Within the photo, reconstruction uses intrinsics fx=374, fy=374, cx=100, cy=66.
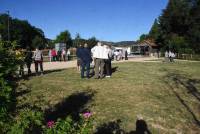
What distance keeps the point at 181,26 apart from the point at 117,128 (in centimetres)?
6681

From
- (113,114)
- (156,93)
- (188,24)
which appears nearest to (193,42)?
(188,24)

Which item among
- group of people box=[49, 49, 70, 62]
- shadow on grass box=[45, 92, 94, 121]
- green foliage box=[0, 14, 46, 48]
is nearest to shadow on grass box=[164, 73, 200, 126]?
shadow on grass box=[45, 92, 94, 121]

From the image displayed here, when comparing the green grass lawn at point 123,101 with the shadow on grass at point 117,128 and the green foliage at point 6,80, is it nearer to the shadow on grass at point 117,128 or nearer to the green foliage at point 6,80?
the shadow on grass at point 117,128

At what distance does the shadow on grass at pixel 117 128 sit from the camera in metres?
10.2

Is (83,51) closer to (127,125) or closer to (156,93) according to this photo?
(156,93)

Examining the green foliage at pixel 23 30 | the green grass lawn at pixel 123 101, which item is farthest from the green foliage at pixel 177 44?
the green foliage at pixel 23 30

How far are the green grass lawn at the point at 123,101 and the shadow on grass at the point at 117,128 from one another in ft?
0.11

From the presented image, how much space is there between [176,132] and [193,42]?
193ft

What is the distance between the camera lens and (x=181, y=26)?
74.6 meters

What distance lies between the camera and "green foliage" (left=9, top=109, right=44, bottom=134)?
5969 mm

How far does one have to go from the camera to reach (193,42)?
67562mm

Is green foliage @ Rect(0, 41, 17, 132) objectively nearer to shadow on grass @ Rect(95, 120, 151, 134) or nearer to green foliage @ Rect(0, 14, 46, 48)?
shadow on grass @ Rect(95, 120, 151, 134)

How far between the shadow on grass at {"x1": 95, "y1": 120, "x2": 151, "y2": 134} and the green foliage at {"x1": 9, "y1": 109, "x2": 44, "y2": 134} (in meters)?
3.99

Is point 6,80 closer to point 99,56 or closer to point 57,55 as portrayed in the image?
point 99,56
